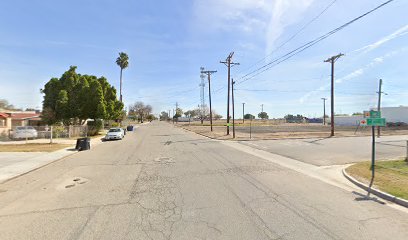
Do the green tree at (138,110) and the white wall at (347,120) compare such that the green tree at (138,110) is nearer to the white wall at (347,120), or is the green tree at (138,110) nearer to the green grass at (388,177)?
the white wall at (347,120)

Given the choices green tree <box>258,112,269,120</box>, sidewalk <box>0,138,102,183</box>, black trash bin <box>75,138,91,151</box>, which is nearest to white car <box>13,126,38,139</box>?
black trash bin <box>75,138,91,151</box>

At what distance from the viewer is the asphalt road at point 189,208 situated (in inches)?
195

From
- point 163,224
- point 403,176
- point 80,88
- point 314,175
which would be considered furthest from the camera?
point 80,88

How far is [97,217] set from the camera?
18.9ft

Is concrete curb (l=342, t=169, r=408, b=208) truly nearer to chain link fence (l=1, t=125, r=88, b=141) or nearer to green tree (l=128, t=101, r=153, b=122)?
chain link fence (l=1, t=125, r=88, b=141)

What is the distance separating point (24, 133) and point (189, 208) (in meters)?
27.6

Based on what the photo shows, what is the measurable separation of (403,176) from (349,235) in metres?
6.60

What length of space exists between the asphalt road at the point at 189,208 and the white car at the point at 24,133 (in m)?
20.3

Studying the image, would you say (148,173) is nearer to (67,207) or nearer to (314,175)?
(67,207)

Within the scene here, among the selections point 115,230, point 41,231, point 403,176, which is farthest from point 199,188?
point 403,176

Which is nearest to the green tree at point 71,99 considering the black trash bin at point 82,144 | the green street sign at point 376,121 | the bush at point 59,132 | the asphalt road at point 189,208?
the bush at point 59,132

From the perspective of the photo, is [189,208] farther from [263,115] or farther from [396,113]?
[263,115]

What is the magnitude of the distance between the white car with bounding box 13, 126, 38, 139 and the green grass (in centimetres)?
2910

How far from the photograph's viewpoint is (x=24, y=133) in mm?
27031
